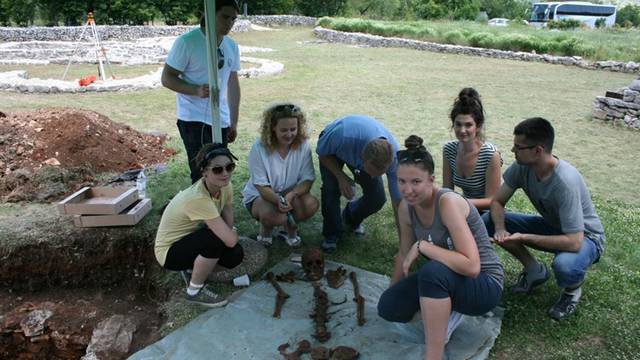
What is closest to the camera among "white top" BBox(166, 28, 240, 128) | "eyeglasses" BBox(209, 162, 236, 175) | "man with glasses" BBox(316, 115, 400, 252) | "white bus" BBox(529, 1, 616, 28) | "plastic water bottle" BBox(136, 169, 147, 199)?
"eyeglasses" BBox(209, 162, 236, 175)

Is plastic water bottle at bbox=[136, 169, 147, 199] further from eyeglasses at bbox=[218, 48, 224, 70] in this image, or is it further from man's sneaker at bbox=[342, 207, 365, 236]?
man's sneaker at bbox=[342, 207, 365, 236]

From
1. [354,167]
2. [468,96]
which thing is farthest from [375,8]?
[468,96]

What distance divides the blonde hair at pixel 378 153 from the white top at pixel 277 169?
0.80 metres

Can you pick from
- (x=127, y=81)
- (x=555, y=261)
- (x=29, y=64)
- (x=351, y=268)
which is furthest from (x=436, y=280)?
(x=29, y=64)

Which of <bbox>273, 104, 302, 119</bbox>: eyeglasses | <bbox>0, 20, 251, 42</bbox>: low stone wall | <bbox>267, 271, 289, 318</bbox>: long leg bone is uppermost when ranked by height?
<bbox>0, 20, 251, 42</bbox>: low stone wall

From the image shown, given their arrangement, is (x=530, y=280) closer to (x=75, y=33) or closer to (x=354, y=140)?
(x=354, y=140)

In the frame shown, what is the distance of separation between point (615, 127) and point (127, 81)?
1173 centimetres

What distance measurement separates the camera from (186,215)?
336 centimetres

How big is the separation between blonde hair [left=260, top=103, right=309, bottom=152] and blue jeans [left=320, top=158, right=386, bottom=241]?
16.5 inches

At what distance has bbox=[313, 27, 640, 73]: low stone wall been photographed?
1781 cm

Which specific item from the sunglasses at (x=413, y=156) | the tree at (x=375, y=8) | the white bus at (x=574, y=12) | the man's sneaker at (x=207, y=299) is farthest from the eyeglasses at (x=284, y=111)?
the white bus at (x=574, y=12)

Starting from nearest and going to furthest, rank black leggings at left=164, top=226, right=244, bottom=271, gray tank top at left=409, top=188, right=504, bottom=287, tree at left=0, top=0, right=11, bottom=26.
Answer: gray tank top at left=409, top=188, right=504, bottom=287 → black leggings at left=164, top=226, right=244, bottom=271 → tree at left=0, top=0, right=11, bottom=26

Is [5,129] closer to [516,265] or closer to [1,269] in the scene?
[1,269]

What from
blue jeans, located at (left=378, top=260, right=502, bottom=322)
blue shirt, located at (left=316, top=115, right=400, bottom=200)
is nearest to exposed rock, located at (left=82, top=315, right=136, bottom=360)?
blue jeans, located at (left=378, top=260, right=502, bottom=322)
